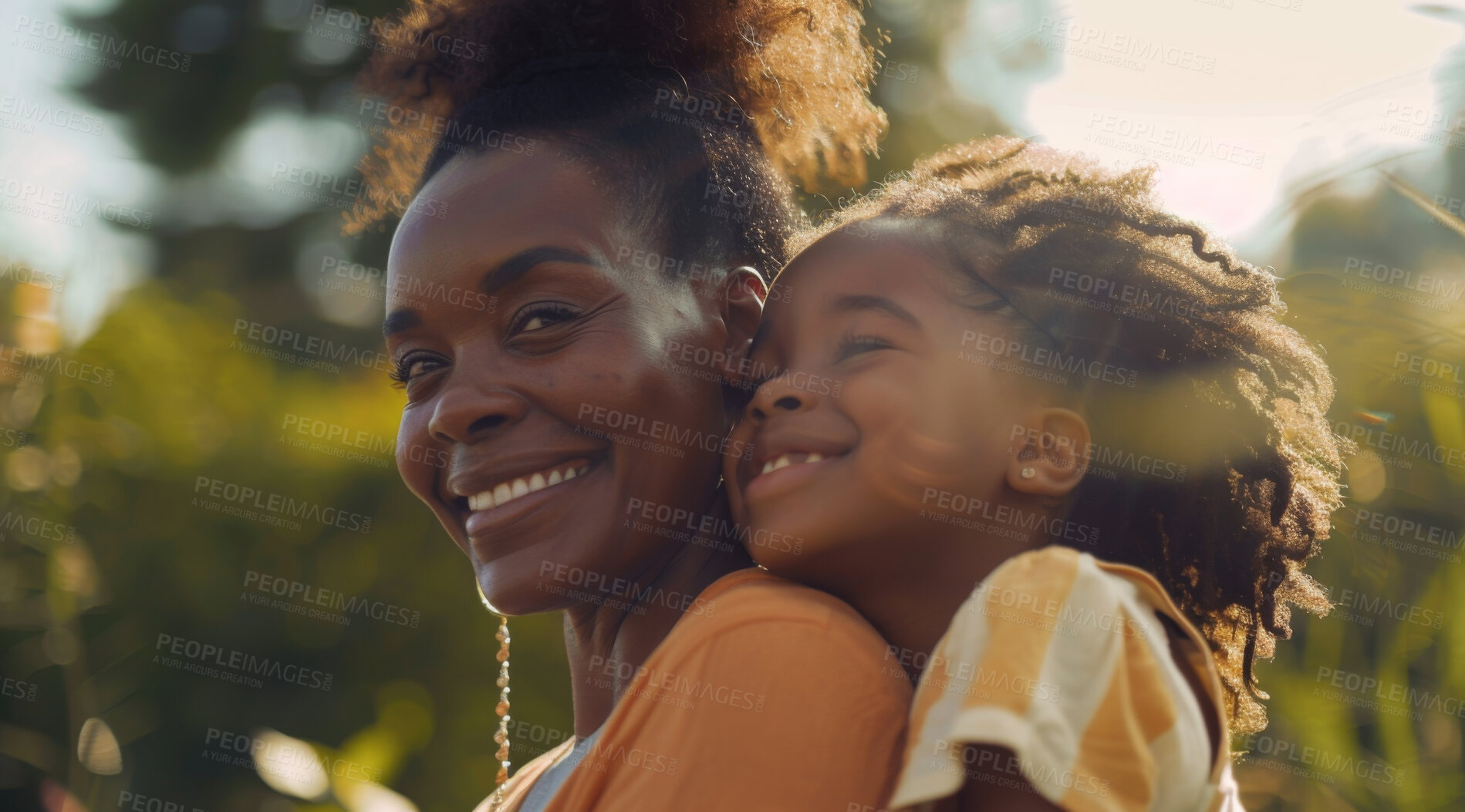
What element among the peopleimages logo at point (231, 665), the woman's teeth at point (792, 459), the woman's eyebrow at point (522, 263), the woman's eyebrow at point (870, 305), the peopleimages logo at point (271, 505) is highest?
the woman's eyebrow at point (870, 305)

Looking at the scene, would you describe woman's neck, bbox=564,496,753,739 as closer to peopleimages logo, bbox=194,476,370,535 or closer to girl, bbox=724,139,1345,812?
girl, bbox=724,139,1345,812

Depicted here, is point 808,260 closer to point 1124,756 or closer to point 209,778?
point 1124,756

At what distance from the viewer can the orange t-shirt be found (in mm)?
1395

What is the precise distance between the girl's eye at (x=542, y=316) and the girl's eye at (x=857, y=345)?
46 cm

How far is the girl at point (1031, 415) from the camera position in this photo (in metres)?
1.71

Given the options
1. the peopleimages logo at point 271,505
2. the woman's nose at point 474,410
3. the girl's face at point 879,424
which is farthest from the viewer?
the peopleimages logo at point 271,505

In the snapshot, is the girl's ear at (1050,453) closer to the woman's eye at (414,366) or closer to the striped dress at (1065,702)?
the striped dress at (1065,702)

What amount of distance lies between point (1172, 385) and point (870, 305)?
505 mm

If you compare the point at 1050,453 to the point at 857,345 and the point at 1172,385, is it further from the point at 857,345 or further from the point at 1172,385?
the point at 857,345

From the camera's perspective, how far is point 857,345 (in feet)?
5.93

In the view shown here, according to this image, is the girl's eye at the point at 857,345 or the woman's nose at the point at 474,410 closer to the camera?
the girl's eye at the point at 857,345

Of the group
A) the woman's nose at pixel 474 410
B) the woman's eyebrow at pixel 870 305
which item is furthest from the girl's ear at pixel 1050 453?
the woman's nose at pixel 474 410

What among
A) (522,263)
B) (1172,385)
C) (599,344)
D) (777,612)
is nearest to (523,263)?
(522,263)

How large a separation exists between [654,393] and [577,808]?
0.67 metres
